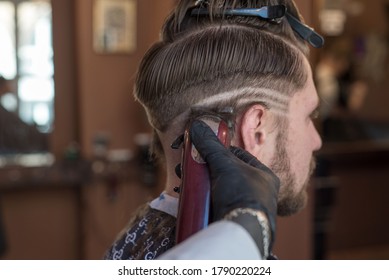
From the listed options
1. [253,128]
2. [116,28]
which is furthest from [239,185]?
[116,28]

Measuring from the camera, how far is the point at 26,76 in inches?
111

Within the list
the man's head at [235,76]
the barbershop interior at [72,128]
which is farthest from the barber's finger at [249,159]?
the barbershop interior at [72,128]

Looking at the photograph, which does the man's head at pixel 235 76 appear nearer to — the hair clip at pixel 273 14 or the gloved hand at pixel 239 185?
the hair clip at pixel 273 14

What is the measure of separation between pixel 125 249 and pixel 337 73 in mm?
3902

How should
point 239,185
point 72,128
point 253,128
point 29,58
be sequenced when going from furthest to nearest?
point 72,128 → point 29,58 → point 253,128 → point 239,185

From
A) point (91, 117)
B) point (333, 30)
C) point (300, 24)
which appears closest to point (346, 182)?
point (333, 30)

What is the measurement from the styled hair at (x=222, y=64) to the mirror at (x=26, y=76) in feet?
6.69

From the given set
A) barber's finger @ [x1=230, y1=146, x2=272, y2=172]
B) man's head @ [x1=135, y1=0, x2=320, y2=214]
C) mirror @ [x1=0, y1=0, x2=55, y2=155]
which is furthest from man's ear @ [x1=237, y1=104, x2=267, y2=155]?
mirror @ [x1=0, y1=0, x2=55, y2=155]

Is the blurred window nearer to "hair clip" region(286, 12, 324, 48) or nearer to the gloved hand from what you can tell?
"hair clip" region(286, 12, 324, 48)

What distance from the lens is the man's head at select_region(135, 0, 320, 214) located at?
34.2 inches

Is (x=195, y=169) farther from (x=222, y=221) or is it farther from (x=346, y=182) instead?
(x=346, y=182)

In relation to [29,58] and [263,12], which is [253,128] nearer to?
[263,12]

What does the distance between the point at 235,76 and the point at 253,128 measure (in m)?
0.08

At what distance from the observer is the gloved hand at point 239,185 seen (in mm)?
593
